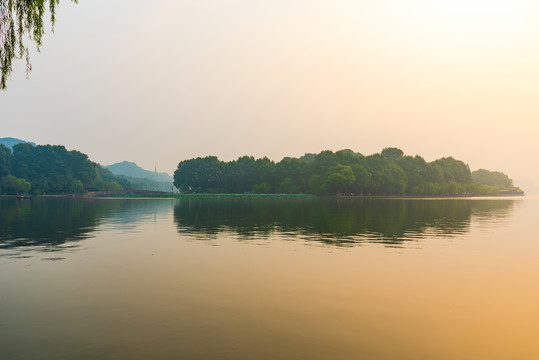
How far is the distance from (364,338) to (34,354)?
8376 millimetres

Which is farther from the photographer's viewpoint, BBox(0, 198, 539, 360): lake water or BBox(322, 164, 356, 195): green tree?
BBox(322, 164, 356, 195): green tree

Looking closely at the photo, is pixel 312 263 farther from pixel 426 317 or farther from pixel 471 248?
pixel 471 248

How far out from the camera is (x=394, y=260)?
76.2 feet

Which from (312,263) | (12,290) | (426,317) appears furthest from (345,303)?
(12,290)

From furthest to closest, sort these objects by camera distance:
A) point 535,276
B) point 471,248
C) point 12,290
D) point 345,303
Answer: point 471,248 → point 535,276 → point 12,290 → point 345,303

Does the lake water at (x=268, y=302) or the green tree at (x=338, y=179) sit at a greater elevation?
the green tree at (x=338, y=179)

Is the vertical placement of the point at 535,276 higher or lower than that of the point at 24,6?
lower

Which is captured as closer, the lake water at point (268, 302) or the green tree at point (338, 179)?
the lake water at point (268, 302)

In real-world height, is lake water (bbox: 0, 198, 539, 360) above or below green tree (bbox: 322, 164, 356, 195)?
below

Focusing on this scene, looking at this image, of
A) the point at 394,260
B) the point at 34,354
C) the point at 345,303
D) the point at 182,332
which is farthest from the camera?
the point at 394,260

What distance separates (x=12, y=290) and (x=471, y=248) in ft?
88.6

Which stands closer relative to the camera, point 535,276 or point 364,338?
point 364,338

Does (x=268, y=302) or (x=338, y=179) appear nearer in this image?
(x=268, y=302)

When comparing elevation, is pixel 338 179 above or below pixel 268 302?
above
